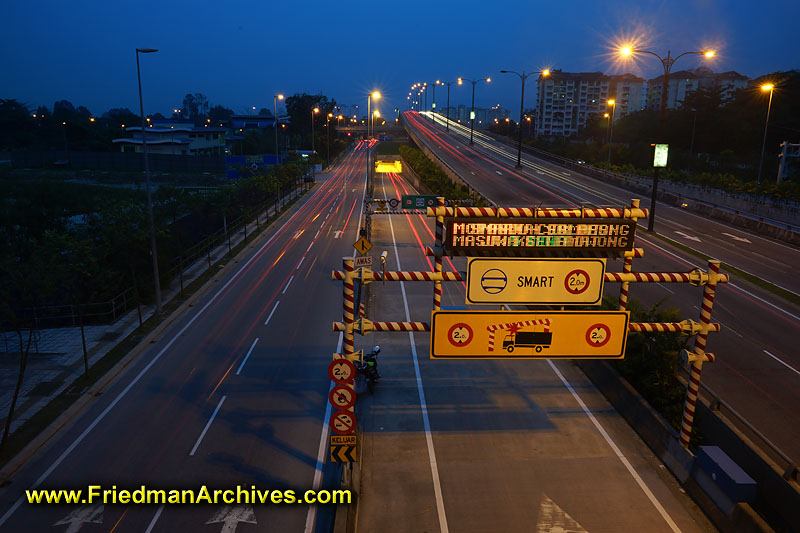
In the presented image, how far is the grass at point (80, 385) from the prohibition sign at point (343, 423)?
8.60 meters

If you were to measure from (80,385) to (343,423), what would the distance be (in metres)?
10.9

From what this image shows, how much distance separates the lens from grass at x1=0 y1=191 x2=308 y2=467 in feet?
44.5

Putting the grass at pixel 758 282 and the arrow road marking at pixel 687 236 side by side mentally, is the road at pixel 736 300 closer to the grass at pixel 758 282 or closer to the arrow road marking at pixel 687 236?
the arrow road marking at pixel 687 236

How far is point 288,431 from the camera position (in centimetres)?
1420

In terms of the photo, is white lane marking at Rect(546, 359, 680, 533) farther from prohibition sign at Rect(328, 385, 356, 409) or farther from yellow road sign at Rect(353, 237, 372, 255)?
yellow road sign at Rect(353, 237, 372, 255)

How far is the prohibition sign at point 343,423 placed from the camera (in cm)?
1085

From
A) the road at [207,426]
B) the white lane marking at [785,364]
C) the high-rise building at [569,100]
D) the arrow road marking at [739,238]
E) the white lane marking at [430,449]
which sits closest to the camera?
the white lane marking at [430,449]

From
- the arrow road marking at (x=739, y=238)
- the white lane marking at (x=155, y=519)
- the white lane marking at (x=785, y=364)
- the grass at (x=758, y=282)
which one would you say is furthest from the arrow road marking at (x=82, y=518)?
the arrow road marking at (x=739, y=238)

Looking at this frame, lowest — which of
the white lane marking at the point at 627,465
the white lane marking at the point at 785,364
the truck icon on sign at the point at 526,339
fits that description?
the white lane marking at the point at 627,465

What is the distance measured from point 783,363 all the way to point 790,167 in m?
67.0

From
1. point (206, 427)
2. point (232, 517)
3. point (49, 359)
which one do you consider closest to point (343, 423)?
point (232, 517)

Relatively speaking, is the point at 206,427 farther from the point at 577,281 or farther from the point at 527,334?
the point at 577,281

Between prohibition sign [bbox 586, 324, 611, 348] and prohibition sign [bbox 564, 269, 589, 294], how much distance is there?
94 cm

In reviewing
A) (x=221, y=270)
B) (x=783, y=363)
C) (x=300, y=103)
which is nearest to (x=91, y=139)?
(x=300, y=103)
